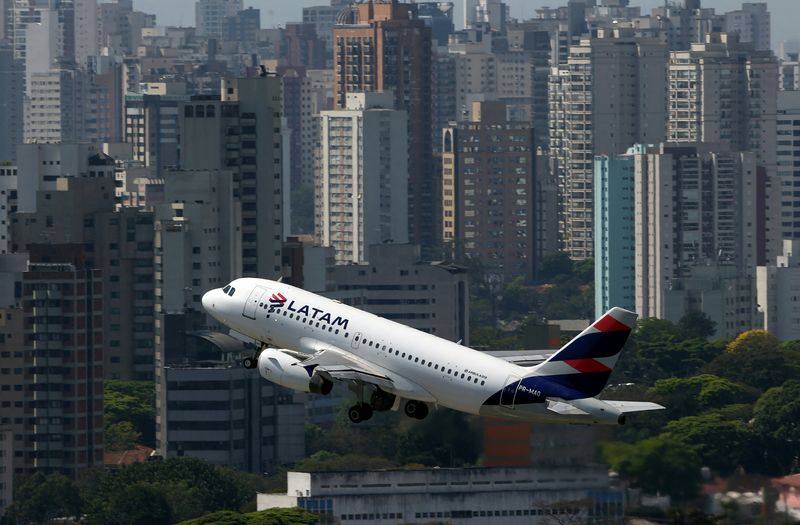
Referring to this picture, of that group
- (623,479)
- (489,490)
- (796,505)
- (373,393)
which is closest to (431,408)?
(373,393)

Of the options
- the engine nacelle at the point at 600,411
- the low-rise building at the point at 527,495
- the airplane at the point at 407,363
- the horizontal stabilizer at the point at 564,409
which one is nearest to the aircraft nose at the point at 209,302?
the airplane at the point at 407,363

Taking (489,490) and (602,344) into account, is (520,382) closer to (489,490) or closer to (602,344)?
(602,344)

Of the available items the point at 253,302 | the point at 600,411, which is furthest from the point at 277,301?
the point at 600,411

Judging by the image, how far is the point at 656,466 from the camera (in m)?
128

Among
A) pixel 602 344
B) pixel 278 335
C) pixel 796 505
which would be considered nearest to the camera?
pixel 796 505

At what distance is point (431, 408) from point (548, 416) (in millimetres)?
12491

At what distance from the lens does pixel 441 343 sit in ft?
437

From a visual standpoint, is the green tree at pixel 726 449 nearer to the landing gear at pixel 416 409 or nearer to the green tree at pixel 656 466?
the green tree at pixel 656 466

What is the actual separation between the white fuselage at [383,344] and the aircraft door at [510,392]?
4cm

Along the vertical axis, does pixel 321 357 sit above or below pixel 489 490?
above

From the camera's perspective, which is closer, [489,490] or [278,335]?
[278,335]

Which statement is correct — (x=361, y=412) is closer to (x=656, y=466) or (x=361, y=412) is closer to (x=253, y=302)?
(x=253, y=302)

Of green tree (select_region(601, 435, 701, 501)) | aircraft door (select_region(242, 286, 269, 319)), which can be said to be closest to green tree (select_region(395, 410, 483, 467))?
aircraft door (select_region(242, 286, 269, 319))

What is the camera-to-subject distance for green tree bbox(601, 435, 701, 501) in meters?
127
